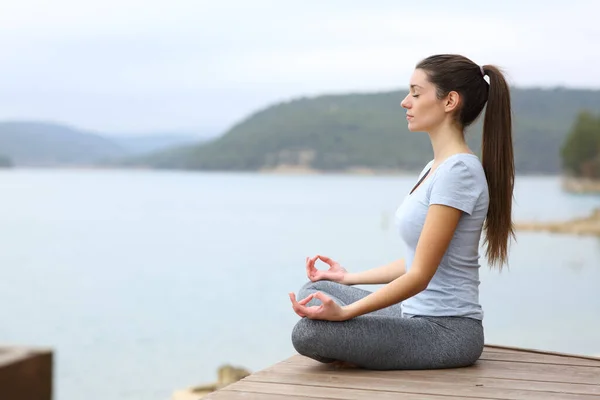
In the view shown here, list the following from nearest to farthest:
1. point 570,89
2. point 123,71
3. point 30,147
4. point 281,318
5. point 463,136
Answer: point 463,136 < point 281,318 < point 570,89 < point 30,147 < point 123,71

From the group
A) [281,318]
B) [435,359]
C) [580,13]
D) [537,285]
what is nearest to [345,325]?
[435,359]

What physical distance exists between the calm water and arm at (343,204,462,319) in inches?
86.7

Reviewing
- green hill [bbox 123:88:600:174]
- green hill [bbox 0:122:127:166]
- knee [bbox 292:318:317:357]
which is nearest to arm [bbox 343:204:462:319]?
knee [bbox 292:318:317:357]

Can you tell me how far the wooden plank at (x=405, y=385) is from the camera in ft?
7.22

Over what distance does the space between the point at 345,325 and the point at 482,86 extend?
83cm

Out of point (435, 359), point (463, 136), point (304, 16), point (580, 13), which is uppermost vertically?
point (304, 16)

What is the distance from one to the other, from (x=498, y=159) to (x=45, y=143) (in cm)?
7461

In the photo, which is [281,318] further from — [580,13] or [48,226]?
[580,13]

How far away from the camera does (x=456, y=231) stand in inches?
98.3

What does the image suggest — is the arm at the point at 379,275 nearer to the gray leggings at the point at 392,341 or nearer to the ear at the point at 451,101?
the gray leggings at the point at 392,341

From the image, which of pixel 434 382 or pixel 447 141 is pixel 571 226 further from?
pixel 434 382

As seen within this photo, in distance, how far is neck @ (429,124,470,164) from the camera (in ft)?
8.34

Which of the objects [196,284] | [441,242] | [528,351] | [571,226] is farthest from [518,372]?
[571,226]

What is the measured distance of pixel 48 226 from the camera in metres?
58.4
